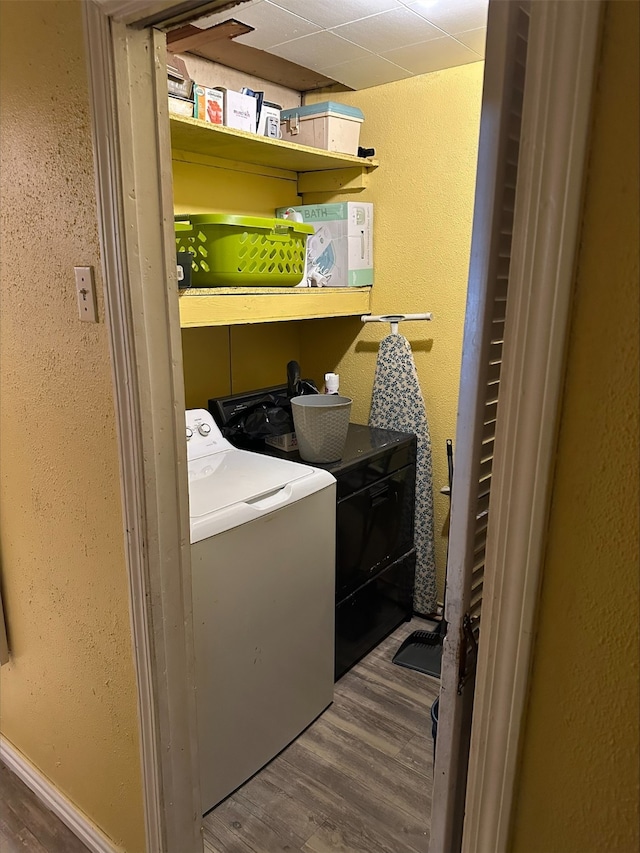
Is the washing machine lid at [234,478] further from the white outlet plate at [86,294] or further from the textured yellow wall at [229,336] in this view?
the white outlet plate at [86,294]

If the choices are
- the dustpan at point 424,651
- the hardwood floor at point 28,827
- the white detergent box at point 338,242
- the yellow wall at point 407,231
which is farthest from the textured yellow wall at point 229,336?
the hardwood floor at point 28,827

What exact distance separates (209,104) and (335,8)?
47 cm

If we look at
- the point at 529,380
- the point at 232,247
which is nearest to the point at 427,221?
the point at 232,247

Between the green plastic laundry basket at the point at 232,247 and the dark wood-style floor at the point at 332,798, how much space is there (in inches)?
61.1

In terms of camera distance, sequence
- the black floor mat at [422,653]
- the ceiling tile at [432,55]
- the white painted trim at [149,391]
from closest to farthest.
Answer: the white painted trim at [149,391]
the ceiling tile at [432,55]
the black floor mat at [422,653]

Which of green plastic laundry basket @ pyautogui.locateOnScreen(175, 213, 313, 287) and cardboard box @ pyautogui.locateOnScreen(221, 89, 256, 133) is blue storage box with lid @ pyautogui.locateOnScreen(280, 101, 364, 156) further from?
green plastic laundry basket @ pyautogui.locateOnScreen(175, 213, 313, 287)

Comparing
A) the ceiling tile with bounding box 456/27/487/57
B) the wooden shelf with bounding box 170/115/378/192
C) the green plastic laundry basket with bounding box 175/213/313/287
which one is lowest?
the green plastic laundry basket with bounding box 175/213/313/287

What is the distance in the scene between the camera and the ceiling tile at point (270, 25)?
168cm

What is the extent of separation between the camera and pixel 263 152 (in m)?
2.20

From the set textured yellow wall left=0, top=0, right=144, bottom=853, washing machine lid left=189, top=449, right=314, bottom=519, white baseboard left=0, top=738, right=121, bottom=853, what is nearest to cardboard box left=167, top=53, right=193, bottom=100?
textured yellow wall left=0, top=0, right=144, bottom=853

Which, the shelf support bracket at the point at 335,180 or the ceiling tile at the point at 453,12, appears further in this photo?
the shelf support bracket at the point at 335,180

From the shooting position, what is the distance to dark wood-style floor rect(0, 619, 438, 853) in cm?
165

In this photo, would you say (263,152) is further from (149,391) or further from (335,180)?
(149,391)

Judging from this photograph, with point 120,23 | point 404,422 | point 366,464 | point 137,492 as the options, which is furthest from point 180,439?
point 404,422
